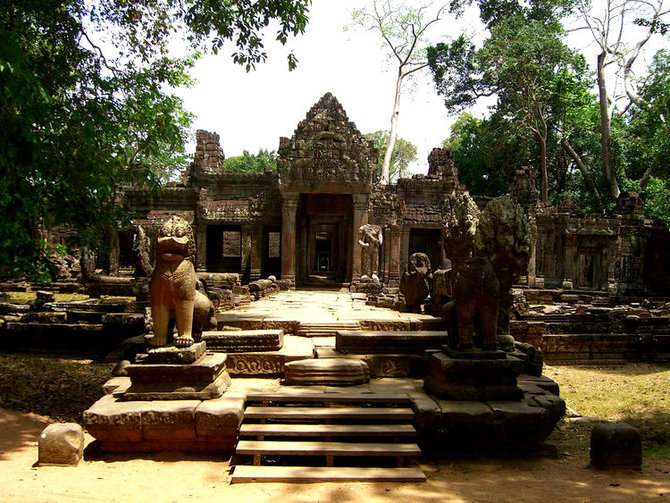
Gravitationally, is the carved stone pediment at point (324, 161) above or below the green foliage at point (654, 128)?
below

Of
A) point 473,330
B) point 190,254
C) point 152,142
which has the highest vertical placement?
point 152,142

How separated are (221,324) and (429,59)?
83.7ft

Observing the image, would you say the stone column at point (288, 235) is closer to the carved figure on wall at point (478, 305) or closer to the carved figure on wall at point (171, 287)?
the carved figure on wall at point (171, 287)

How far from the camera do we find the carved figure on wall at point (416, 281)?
28.8ft

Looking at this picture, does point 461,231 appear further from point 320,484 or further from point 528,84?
point 528,84

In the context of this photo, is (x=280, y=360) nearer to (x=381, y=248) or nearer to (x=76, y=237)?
(x=76, y=237)

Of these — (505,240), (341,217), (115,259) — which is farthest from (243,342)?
(115,259)

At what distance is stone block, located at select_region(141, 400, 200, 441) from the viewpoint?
4.20 meters

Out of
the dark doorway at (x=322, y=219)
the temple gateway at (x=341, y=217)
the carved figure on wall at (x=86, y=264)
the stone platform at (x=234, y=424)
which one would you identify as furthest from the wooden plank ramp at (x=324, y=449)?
the carved figure on wall at (x=86, y=264)

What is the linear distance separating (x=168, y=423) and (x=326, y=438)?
54.8 inches

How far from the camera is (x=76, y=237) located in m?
6.36

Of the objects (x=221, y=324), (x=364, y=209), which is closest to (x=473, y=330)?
(x=221, y=324)

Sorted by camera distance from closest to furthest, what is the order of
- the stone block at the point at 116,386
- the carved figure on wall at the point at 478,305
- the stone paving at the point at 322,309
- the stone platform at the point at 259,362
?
the carved figure on wall at the point at 478,305
the stone block at the point at 116,386
the stone platform at the point at 259,362
the stone paving at the point at 322,309

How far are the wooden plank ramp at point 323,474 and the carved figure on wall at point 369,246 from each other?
973 centimetres
